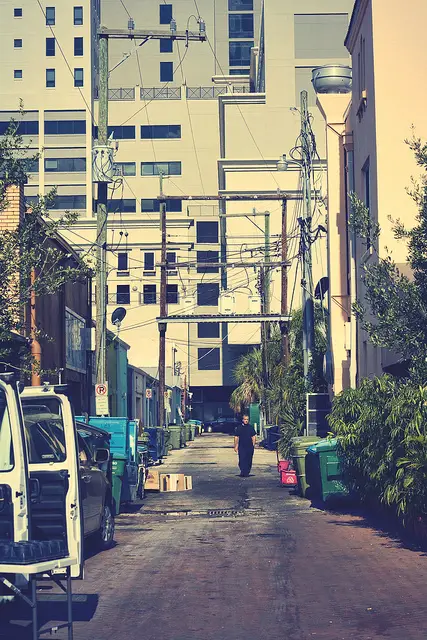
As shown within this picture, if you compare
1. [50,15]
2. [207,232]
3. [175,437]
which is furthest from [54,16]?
[175,437]

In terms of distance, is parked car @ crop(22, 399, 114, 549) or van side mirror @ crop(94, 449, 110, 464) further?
van side mirror @ crop(94, 449, 110, 464)

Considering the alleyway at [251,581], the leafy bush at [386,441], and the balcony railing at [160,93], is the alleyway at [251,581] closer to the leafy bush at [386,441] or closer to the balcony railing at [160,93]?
the leafy bush at [386,441]

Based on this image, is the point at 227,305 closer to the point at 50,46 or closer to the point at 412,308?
the point at 412,308

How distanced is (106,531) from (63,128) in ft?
282

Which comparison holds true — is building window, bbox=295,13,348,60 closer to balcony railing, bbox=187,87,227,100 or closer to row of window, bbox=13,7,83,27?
balcony railing, bbox=187,87,227,100

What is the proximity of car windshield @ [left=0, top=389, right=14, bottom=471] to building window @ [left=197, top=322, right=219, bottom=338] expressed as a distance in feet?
258

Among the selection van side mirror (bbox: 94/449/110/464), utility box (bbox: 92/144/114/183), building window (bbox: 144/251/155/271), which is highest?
building window (bbox: 144/251/155/271)

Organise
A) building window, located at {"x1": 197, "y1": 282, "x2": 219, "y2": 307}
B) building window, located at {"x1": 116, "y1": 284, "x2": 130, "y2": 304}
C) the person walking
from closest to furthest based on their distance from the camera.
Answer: the person walking < building window, located at {"x1": 116, "y1": 284, "x2": 130, "y2": 304} < building window, located at {"x1": 197, "y1": 282, "x2": 219, "y2": 307}

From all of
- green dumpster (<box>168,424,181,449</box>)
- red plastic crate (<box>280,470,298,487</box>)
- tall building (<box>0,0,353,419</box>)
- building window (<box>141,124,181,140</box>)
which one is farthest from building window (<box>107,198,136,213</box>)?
red plastic crate (<box>280,470,298,487</box>)

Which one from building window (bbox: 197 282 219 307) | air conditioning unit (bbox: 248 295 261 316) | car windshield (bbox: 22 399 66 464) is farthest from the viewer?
building window (bbox: 197 282 219 307)

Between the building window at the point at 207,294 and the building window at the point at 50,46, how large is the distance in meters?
28.2

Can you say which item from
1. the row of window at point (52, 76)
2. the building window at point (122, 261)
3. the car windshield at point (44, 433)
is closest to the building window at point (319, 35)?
the building window at point (122, 261)

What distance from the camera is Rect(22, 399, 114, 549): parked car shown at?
1104cm

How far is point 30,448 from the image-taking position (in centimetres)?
1085
